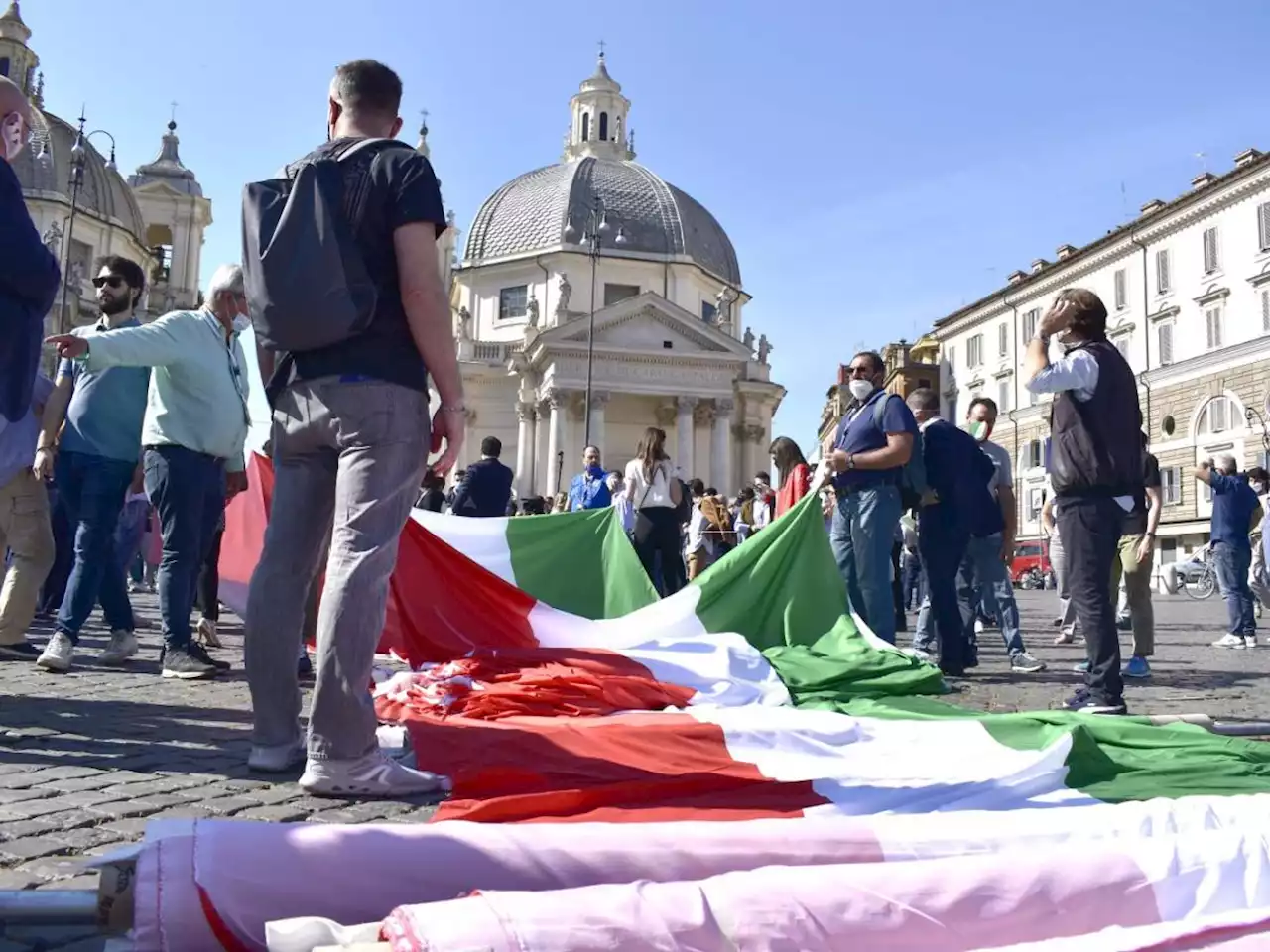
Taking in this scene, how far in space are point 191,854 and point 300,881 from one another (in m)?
0.18

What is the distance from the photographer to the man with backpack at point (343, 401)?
311cm

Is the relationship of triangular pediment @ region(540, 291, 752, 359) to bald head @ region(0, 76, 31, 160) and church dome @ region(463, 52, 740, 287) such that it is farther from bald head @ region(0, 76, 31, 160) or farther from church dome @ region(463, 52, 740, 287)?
bald head @ region(0, 76, 31, 160)

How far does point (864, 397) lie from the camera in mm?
6883

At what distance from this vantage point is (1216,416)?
43062 mm

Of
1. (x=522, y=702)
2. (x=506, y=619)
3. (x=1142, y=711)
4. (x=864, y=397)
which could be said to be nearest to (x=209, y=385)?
(x=506, y=619)

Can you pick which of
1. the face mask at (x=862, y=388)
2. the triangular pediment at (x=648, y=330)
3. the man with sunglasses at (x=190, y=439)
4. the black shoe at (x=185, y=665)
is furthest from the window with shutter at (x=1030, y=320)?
the black shoe at (x=185, y=665)

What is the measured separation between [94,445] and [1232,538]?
9.77 meters

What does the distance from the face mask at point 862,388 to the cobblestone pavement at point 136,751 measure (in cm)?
185

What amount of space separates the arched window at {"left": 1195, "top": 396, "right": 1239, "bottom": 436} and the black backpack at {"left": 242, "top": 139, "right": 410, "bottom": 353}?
149 ft

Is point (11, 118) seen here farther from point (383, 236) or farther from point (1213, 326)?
point (1213, 326)

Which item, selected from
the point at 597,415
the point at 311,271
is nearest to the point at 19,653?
the point at 311,271

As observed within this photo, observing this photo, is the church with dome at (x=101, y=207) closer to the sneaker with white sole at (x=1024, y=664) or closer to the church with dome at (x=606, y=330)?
the church with dome at (x=606, y=330)

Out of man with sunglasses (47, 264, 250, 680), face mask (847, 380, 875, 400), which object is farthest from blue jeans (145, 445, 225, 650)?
face mask (847, 380, 875, 400)

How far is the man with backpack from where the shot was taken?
311 cm
